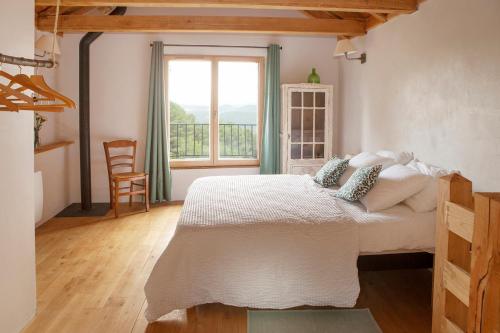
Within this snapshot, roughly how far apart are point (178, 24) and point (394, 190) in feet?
10.4

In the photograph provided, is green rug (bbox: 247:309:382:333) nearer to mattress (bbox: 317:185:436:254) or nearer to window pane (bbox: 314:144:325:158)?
mattress (bbox: 317:185:436:254)

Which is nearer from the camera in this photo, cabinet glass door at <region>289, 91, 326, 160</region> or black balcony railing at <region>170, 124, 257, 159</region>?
cabinet glass door at <region>289, 91, 326, 160</region>

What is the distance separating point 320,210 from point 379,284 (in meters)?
0.78

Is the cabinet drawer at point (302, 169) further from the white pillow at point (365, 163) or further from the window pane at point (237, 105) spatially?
the white pillow at point (365, 163)

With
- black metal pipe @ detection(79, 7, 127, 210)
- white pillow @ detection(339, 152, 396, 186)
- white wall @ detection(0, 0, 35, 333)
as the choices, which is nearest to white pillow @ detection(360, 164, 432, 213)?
white pillow @ detection(339, 152, 396, 186)

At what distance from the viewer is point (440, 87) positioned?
356 cm

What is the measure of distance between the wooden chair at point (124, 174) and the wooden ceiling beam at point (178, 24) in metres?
1.48

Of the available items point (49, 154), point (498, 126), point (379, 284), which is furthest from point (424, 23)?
point (49, 154)

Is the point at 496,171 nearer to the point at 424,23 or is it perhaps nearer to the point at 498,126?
the point at 498,126

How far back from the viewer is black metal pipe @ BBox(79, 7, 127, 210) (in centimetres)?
538

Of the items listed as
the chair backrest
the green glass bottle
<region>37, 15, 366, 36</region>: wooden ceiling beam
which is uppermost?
<region>37, 15, 366, 36</region>: wooden ceiling beam

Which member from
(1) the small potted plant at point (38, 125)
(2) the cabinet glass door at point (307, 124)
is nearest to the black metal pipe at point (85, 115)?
(1) the small potted plant at point (38, 125)

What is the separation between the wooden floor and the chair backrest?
1.23 metres

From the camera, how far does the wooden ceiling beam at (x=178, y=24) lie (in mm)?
4875
